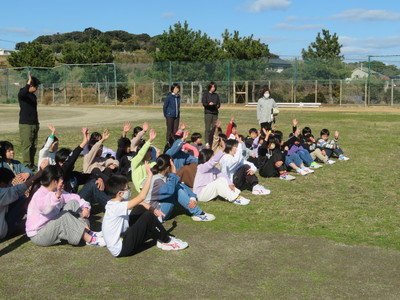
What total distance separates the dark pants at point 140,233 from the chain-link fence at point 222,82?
1353 inches

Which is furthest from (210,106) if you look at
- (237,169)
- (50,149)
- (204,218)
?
(204,218)

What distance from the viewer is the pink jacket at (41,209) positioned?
18.4 feet

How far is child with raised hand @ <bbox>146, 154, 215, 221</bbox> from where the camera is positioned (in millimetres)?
6836

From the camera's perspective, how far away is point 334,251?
18.6 feet

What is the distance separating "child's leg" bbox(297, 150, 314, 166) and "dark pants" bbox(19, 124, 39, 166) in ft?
21.2

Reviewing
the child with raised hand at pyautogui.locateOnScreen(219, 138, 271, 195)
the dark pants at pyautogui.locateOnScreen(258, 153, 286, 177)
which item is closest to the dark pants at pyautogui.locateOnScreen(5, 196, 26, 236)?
the child with raised hand at pyautogui.locateOnScreen(219, 138, 271, 195)

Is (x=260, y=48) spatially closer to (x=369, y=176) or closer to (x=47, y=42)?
(x=369, y=176)

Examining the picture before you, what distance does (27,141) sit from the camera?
10.9 meters

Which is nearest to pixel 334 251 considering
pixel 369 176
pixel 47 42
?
pixel 369 176

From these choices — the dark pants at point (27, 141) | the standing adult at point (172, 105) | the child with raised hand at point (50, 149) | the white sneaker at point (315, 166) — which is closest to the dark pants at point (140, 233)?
the child with raised hand at point (50, 149)

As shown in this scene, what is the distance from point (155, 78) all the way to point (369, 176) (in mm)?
36127

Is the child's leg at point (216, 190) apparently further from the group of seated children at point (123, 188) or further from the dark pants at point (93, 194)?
the dark pants at point (93, 194)

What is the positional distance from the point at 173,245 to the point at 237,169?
3527mm

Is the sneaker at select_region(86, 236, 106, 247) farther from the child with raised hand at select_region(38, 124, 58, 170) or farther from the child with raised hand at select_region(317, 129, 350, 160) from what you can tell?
the child with raised hand at select_region(317, 129, 350, 160)
